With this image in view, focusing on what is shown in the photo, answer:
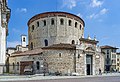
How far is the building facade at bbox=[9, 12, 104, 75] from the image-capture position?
44.0 meters

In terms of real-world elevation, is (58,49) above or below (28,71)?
above

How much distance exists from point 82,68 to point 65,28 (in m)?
10.6

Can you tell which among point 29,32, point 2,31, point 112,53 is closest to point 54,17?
point 29,32

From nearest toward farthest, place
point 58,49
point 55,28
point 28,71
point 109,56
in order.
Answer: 1. point 28,71
2. point 58,49
3. point 55,28
4. point 109,56

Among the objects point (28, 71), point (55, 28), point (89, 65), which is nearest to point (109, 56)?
point (89, 65)

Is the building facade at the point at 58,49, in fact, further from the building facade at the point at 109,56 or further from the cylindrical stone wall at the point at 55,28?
the building facade at the point at 109,56

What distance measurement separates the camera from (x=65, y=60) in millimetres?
44281

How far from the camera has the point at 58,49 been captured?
44.1 m

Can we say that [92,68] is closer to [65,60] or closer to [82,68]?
[82,68]

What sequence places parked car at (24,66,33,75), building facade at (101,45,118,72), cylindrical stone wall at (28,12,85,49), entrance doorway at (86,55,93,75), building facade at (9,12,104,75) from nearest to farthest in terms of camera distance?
parked car at (24,66,33,75) < building facade at (9,12,104,75) < entrance doorway at (86,55,93,75) < cylindrical stone wall at (28,12,85,49) < building facade at (101,45,118,72)

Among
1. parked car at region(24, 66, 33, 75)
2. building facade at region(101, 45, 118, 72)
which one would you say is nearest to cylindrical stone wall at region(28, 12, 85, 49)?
parked car at region(24, 66, 33, 75)

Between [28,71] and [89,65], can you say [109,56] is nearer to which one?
[89,65]

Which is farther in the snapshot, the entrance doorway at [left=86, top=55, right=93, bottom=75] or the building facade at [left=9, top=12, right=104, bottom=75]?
the entrance doorway at [left=86, top=55, right=93, bottom=75]

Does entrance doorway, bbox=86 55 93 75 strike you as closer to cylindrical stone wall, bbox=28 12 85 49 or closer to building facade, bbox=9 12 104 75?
building facade, bbox=9 12 104 75
